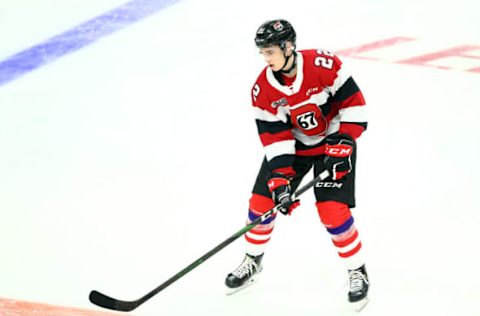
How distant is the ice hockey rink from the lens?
3686 millimetres

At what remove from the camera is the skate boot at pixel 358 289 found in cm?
346

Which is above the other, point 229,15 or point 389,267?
point 229,15

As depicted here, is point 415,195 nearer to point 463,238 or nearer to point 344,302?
point 463,238

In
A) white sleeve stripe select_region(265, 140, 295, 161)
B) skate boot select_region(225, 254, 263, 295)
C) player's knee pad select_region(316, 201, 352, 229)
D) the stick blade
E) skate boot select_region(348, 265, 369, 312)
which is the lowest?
skate boot select_region(348, 265, 369, 312)

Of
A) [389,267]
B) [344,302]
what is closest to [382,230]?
[389,267]

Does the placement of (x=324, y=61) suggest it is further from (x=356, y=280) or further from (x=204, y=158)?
(x=204, y=158)

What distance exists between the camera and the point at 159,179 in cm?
459

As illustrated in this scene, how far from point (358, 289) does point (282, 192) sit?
0.50m

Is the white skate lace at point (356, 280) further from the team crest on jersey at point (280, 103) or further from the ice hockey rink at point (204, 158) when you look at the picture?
the team crest on jersey at point (280, 103)

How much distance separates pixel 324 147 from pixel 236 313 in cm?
74

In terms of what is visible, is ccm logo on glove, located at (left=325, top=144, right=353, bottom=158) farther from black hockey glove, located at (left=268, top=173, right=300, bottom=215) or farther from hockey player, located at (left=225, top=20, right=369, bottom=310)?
black hockey glove, located at (left=268, top=173, right=300, bottom=215)

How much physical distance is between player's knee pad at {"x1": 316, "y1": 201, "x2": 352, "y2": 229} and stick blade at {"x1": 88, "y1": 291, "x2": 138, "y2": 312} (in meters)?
0.79

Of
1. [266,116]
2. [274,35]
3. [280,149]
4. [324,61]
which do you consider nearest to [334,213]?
[280,149]

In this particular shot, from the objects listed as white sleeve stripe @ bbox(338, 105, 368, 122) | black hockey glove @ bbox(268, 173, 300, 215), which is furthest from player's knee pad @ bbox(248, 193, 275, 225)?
white sleeve stripe @ bbox(338, 105, 368, 122)
